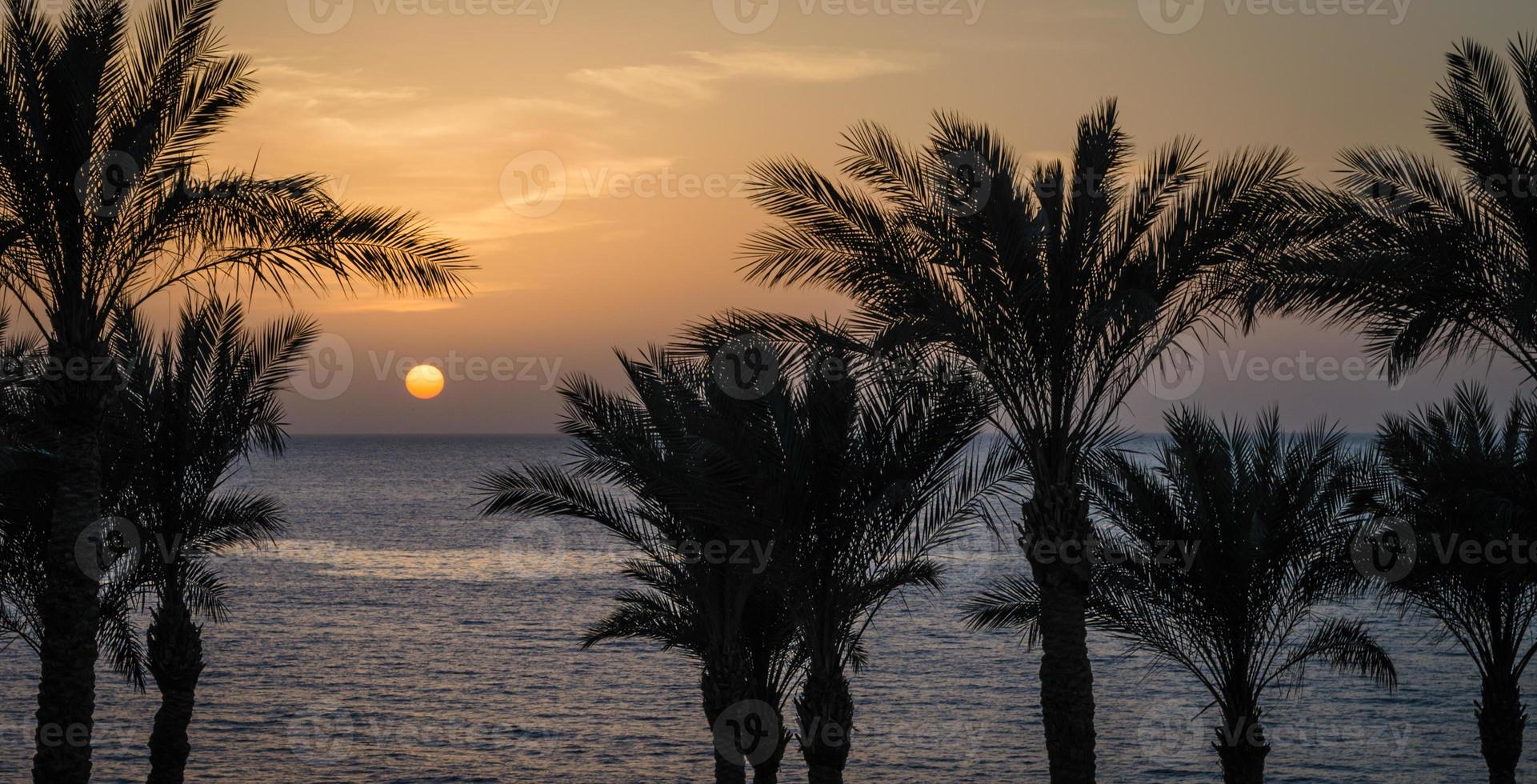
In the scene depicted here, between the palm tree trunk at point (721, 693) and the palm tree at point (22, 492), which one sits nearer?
the palm tree at point (22, 492)

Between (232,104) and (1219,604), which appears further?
(1219,604)

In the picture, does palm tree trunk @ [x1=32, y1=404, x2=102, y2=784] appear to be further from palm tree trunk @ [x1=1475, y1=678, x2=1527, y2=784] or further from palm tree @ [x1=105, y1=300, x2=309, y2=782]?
palm tree trunk @ [x1=1475, y1=678, x2=1527, y2=784]

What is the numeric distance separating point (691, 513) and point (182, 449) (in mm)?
6962

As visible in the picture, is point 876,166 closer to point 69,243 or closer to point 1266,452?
point 1266,452

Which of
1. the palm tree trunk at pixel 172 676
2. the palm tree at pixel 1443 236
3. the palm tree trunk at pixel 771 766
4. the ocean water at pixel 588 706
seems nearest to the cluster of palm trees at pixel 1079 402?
the palm tree at pixel 1443 236

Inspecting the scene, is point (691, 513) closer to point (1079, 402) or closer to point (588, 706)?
point (1079, 402)

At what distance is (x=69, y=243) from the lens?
981 cm

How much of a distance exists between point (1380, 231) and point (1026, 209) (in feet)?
9.57

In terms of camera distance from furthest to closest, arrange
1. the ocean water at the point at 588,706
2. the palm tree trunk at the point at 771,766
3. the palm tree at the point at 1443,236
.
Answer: the ocean water at the point at 588,706 → the palm tree trunk at the point at 771,766 → the palm tree at the point at 1443,236

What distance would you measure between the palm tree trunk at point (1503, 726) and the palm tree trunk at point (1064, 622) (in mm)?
6609

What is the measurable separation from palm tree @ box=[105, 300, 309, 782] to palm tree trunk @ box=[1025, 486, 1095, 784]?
941cm

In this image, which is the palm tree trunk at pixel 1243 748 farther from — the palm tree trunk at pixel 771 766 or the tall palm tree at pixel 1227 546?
the palm tree trunk at pixel 771 766

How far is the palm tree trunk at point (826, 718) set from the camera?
12344 millimetres

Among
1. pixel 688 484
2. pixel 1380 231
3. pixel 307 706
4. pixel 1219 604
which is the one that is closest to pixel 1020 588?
pixel 1219 604
